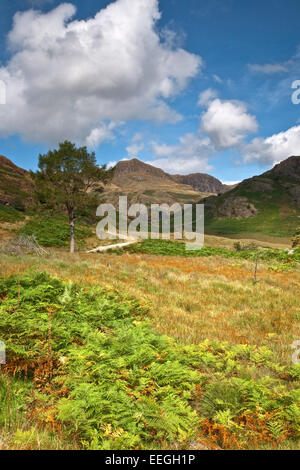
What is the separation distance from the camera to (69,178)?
77.4ft

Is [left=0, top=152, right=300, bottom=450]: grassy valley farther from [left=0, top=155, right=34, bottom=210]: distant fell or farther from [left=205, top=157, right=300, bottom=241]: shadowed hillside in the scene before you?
[left=205, top=157, right=300, bottom=241]: shadowed hillside

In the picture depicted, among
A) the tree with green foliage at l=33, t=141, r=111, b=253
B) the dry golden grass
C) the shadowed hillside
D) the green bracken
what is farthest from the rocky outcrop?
the green bracken

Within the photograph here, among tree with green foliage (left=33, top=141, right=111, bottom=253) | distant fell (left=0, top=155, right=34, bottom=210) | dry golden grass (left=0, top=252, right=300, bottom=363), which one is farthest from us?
distant fell (left=0, top=155, right=34, bottom=210)

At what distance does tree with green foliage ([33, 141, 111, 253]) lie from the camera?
22.8 metres

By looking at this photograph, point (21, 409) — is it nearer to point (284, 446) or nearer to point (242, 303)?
point (284, 446)

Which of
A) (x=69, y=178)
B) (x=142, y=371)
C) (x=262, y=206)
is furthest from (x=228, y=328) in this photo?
(x=262, y=206)

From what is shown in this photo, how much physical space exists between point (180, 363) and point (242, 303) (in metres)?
5.54

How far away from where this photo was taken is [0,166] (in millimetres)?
55250

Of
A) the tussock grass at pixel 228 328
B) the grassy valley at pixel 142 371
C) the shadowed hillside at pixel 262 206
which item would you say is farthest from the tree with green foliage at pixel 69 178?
the shadowed hillside at pixel 262 206

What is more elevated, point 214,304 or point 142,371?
point 142,371

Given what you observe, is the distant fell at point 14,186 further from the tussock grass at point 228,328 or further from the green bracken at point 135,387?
the green bracken at point 135,387

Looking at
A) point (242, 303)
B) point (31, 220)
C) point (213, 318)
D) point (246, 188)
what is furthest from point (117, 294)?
point (246, 188)

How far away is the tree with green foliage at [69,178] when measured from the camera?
2283 cm

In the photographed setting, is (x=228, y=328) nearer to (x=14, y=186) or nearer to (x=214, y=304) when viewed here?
(x=214, y=304)
